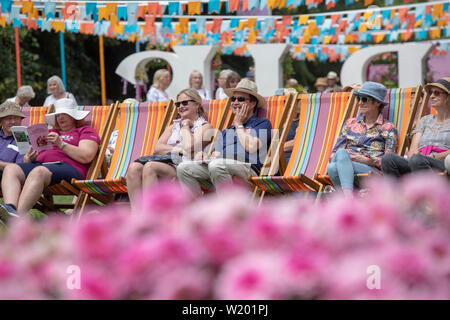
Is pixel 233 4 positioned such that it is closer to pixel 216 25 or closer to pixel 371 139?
pixel 216 25

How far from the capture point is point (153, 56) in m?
13.9

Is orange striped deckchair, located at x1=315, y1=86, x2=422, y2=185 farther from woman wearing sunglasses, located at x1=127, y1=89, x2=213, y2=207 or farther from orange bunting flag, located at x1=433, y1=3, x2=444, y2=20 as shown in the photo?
orange bunting flag, located at x1=433, y1=3, x2=444, y2=20

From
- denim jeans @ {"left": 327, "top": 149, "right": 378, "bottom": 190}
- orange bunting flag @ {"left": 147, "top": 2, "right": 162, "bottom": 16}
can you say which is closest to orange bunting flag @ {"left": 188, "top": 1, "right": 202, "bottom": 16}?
orange bunting flag @ {"left": 147, "top": 2, "right": 162, "bottom": 16}

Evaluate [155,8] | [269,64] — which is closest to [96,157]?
[155,8]

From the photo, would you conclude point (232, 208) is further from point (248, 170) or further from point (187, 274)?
point (248, 170)

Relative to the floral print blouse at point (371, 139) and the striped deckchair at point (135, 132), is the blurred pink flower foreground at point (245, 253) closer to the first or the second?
the floral print blouse at point (371, 139)

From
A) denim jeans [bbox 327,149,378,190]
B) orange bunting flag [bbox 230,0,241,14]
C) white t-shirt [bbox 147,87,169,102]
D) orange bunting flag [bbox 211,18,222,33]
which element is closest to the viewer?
denim jeans [bbox 327,149,378,190]

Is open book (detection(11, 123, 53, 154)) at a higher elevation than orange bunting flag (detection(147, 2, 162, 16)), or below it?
below

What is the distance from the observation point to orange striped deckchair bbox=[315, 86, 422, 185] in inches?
199

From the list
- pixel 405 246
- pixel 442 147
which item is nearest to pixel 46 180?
pixel 442 147

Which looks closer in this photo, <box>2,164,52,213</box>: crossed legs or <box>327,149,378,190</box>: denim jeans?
<box>327,149,378,190</box>: denim jeans

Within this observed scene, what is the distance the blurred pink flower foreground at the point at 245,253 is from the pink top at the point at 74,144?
4.78m

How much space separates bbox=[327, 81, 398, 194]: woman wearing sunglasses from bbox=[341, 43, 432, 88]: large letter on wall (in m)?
7.47

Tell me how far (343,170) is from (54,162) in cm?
217
